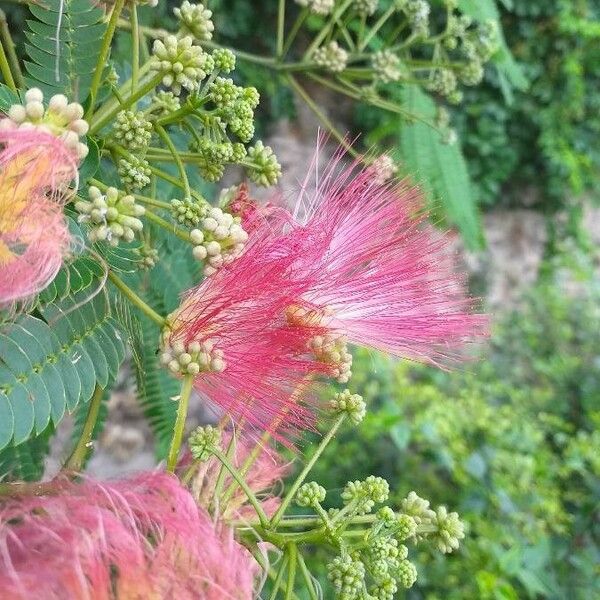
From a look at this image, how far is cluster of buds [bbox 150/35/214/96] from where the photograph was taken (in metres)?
0.76

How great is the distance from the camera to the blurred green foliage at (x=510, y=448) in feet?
6.06

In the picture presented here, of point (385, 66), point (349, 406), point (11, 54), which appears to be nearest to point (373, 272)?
point (349, 406)

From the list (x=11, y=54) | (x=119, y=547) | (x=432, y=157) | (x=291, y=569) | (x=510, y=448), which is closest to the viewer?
(x=119, y=547)

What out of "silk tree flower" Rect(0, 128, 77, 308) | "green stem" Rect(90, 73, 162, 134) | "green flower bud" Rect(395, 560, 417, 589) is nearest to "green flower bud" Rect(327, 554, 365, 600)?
"green flower bud" Rect(395, 560, 417, 589)

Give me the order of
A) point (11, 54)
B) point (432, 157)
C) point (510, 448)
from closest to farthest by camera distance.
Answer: point (11, 54) → point (432, 157) → point (510, 448)

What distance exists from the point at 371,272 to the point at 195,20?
34cm

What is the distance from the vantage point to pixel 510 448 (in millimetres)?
2654

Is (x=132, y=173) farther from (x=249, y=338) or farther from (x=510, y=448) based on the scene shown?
(x=510, y=448)

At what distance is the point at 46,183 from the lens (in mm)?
647

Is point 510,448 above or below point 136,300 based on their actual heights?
below

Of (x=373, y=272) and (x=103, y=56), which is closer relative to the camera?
(x=103, y=56)

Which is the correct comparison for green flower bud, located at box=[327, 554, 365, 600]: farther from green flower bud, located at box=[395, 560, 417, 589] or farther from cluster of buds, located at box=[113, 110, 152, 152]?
cluster of buds, located at box=[113, 110, 152, 152]

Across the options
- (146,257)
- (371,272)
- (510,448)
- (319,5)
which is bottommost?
(510,448)

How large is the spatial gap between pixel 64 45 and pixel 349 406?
0.50 meters
